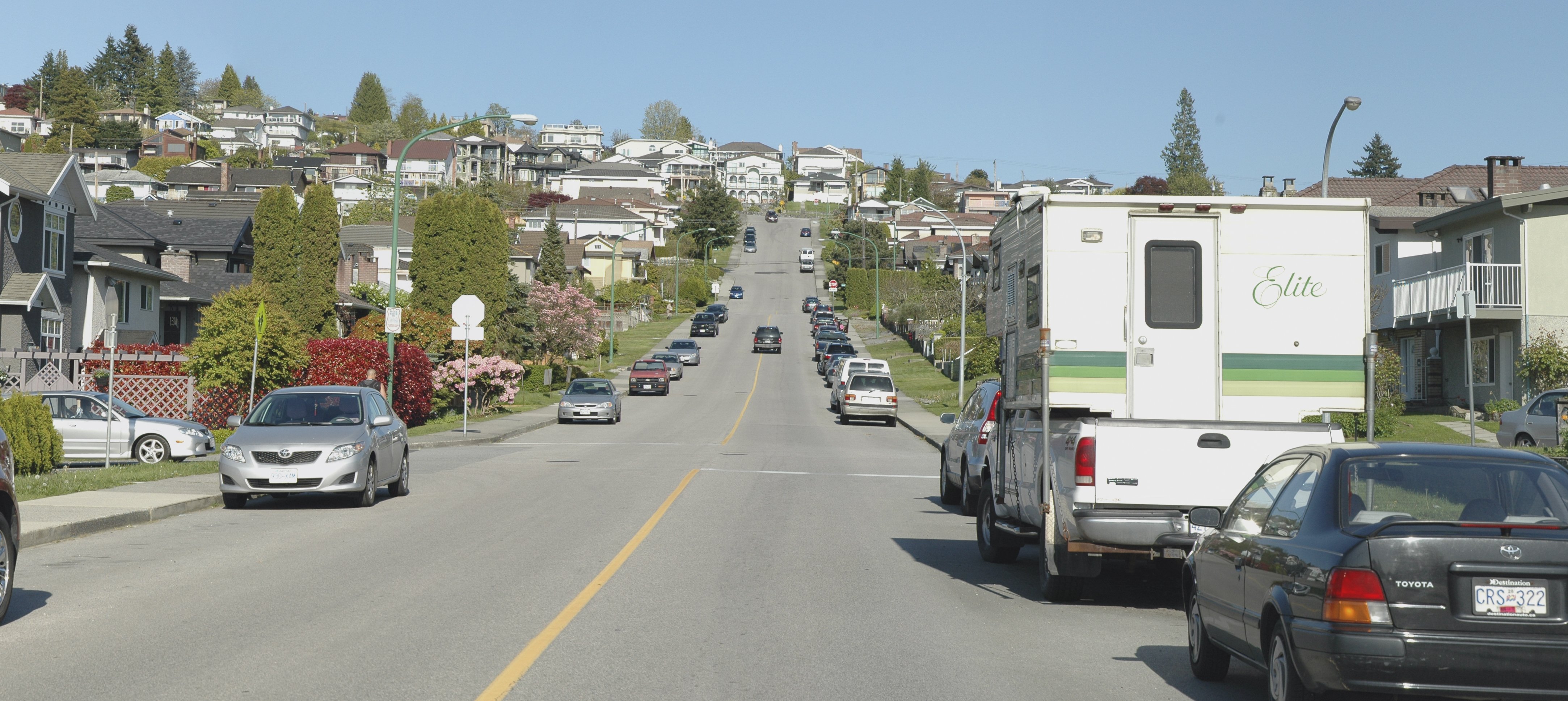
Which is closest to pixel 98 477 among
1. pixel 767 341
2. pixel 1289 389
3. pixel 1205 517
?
pixel 1289 389

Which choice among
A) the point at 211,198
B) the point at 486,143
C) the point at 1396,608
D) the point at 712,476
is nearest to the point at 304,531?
the point at 712,476

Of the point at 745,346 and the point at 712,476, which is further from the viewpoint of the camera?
the point at 745,346

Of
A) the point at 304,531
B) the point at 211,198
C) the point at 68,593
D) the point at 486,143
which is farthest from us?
the point at 486,143

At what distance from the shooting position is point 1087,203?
10.7m

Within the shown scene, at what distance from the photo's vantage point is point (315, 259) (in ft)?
154

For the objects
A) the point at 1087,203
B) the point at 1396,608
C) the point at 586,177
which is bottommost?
the point at 1396,608

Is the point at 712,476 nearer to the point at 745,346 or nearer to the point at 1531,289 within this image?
the point at 1531,289

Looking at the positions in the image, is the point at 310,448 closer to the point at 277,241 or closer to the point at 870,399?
the point at 870,399

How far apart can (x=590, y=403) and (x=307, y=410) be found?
73.2ft

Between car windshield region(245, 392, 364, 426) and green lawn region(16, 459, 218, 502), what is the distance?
7.32ft

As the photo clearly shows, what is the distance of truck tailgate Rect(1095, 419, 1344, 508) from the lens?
9.79 metres

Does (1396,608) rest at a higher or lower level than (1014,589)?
higher

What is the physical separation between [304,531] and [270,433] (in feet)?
9.29

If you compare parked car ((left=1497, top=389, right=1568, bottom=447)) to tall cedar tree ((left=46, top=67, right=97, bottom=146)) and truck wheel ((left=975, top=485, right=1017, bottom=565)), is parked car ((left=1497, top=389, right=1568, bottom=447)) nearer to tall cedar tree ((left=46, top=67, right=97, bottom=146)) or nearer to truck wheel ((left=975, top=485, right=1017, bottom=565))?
truck wheel ((left=975, top=485, right=1017, bottom=565))
